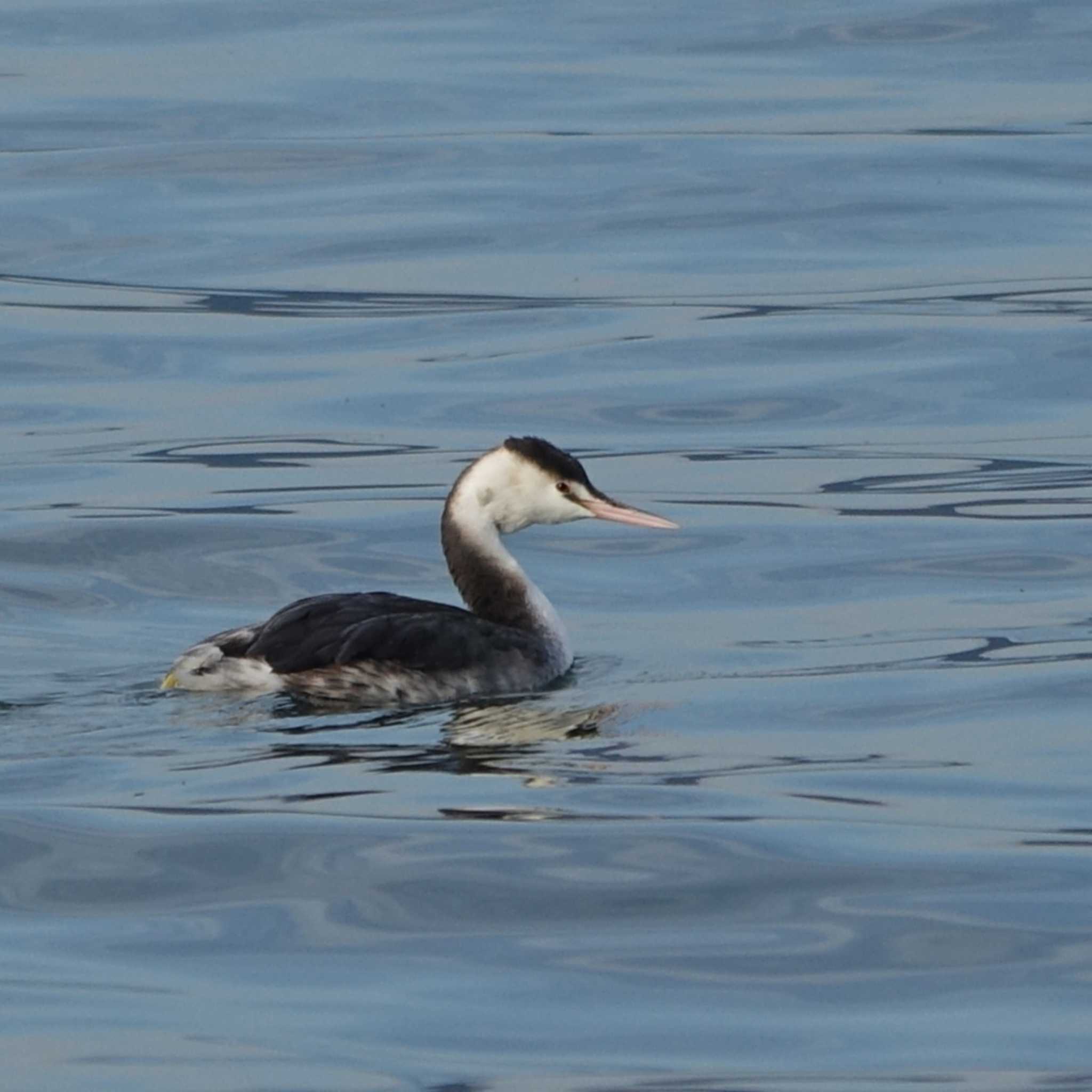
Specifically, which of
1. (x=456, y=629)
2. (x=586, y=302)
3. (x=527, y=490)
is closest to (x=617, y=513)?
(x=527, y=490)

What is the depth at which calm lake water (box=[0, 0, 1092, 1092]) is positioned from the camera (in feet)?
23.3

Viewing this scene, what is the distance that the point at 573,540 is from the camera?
44.6 feet

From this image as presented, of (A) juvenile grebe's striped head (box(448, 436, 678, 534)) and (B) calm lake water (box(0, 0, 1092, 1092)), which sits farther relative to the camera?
(A) juvenile grebe's striped head (box(448, 436, 678, 534))

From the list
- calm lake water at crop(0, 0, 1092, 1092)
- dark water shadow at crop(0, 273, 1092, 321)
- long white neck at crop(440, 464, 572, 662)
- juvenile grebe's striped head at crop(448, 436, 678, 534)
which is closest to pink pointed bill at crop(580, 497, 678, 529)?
juvenile grebe's striped head at crop(448, 436, 678, 534)

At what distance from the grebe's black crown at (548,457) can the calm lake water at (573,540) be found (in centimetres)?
71

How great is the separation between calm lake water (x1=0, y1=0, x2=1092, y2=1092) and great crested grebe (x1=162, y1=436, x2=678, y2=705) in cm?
14

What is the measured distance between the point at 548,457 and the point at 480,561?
1.53 ft

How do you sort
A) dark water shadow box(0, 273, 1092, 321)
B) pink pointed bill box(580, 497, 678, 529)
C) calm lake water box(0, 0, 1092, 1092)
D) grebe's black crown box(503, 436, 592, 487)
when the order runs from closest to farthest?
calm lake water box(0, 0, 1092, 1092) → grebe's black crown box(503, 436, 592, 487) → pink pointed bill box(580, 497, 678, 529) → dark water shadow box(0, 273, 1092, 321)

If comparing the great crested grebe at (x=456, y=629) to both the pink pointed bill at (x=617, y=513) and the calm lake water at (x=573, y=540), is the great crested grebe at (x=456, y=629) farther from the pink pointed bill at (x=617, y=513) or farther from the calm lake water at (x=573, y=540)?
the calm lake water at (x=573, y=540)

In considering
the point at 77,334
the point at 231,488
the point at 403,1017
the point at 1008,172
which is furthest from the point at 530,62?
the point at 403,1017

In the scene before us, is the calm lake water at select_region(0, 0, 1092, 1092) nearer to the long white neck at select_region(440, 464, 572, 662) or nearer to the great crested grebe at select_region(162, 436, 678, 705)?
the great crested grebe at select_region(162, 436, 678, 705)

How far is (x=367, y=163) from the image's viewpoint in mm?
23125

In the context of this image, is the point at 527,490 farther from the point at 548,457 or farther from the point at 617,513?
the point at 617,513

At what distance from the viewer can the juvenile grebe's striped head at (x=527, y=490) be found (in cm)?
1094
